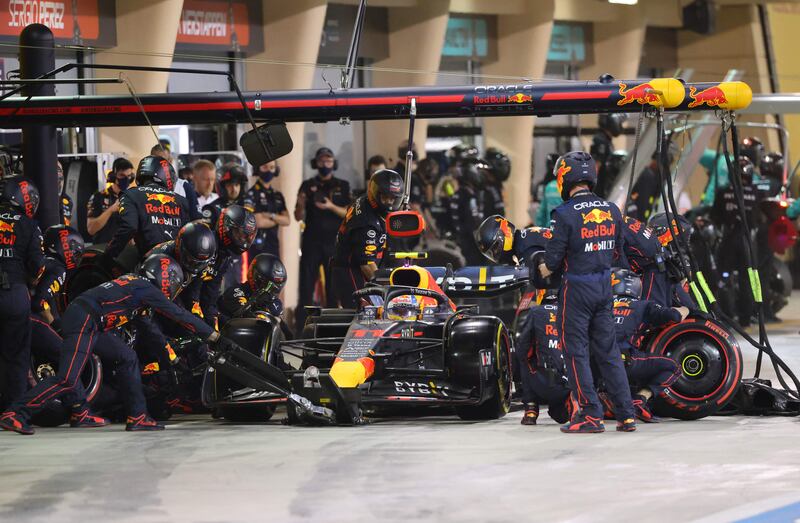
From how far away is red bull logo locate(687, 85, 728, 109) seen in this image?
10578 millimetres

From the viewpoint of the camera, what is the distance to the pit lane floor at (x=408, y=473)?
267 inches

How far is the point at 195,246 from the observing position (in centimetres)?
1057

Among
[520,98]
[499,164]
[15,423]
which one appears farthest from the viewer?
[499,164]

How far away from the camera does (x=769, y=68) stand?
27.3 m

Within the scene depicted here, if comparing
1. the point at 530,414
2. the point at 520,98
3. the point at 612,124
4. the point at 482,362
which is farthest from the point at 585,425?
the point at 612,124

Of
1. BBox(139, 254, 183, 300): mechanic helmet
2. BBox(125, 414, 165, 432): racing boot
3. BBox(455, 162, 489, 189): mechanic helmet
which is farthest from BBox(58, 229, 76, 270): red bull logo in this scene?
BBox(455, 162, 489, 189): mechanic helmet

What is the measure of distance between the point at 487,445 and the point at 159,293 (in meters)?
2.71

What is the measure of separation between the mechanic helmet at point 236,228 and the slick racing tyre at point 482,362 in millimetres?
2170

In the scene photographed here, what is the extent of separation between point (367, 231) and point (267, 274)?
1.52m

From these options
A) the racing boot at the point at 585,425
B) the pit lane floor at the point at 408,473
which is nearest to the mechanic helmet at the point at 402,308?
the pit lane floor at the point at 408,473

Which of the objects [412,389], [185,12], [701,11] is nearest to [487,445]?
[412,389]

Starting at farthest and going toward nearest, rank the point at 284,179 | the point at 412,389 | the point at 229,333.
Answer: the point at 284,179 < the point at 229,333 < the point at 412,389

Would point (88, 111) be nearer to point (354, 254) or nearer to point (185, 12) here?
point (354, 254)

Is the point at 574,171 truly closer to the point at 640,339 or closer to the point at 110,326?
the point at 640,339
